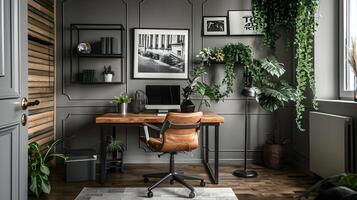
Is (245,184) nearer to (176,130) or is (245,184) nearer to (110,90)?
(176,130)

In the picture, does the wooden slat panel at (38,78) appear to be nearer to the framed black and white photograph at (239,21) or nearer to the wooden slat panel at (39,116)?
the wooden slat panel at (39,116)

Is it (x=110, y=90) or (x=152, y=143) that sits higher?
(x=110, y=90)

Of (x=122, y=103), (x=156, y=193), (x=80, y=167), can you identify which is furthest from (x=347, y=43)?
(x=80, y=167)

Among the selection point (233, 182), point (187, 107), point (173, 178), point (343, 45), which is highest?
point (343, 45)

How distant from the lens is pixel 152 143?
11.0ft

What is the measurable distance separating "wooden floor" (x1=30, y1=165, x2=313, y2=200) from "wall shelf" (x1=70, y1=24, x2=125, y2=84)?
1.27 meters

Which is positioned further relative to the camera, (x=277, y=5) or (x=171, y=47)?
(x=171, y=47)

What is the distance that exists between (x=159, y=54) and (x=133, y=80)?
52cm

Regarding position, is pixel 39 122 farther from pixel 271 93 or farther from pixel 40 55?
pixel 271 93

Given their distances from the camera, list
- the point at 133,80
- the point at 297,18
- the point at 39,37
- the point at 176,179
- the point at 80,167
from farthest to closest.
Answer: the point at 133,80 → the point at 39,37 → the point at 80,167 → the point at 176,179 → the point at 297,18

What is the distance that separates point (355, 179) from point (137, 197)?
7.55 feet

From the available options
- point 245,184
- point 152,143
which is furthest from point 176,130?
point 245,184

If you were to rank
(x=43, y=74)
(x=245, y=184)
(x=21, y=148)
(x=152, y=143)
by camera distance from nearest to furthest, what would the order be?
(x=21, y=148) → (x=152, y=143) → (x=245, y=184) → (x=43, y=74)

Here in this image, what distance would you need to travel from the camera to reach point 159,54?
4.52 metres
